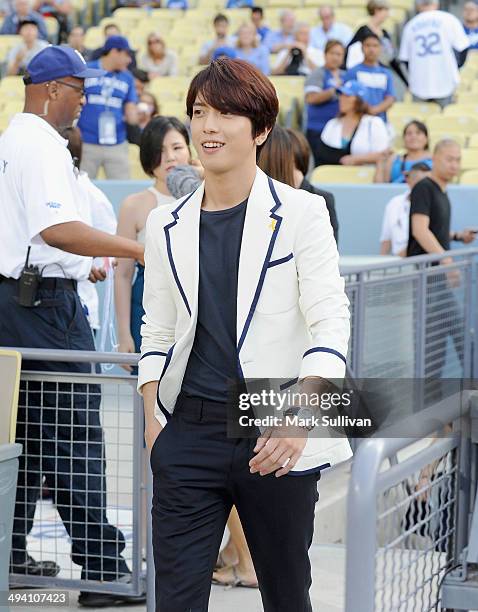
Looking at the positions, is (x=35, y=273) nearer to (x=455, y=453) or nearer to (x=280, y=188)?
(x=280, y=188)

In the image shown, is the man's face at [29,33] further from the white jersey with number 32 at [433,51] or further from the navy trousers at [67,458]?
the navy trousers at [67,458]

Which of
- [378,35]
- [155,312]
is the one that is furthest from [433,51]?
[155,312]

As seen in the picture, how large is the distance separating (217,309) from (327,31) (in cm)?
1208

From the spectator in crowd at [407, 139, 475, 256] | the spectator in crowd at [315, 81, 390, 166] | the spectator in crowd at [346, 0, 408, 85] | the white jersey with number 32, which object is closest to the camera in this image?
the spectator in crowd at [407, 139, 475, 256]

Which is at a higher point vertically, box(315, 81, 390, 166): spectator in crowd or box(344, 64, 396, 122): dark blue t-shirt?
box(344, 64, 396, 122): dark blue t-shirt

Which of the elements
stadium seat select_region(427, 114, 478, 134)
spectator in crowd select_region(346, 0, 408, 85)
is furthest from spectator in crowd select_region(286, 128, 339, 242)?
spectator in crowd select_region(346, 0, 408, 85)

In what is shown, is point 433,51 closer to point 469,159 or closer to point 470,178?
point 469,159

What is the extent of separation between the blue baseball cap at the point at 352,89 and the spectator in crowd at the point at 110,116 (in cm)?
210

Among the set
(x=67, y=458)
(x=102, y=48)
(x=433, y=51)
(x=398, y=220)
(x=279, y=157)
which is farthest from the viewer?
(x=433, y=51)

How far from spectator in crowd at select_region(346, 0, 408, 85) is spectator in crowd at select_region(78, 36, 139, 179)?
2360 mm

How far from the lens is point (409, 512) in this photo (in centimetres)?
262

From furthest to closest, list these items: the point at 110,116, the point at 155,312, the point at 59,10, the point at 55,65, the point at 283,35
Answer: the point at 59,10
the point at 283,35
the point at 110,116
the point at 55,65
the point at 155,312

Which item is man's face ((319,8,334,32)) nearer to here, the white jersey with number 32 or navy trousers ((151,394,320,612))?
the white jersey with number 32

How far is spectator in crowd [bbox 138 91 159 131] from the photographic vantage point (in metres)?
12.4
